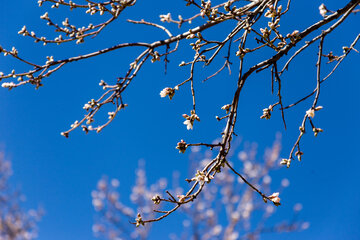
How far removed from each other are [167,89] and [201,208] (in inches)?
298

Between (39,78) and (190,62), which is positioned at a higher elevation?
(190,62)

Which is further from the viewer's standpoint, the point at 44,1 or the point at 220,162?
the point at 44,1

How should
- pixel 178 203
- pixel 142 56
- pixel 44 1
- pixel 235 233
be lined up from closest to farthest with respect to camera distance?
pixel 178 203, pixel 142 56, pixel 44 1, pixel 235 233

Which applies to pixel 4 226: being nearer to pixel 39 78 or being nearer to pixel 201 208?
pixel 201 208

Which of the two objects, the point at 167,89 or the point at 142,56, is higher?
the point at 142,56

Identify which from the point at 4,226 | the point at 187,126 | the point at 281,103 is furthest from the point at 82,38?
the point at 4,226

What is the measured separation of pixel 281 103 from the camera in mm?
2457

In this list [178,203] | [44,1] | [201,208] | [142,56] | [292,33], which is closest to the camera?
[178,203]

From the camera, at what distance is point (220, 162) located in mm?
2275

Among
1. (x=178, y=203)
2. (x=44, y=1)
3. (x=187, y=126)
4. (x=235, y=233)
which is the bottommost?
(x=178, y=203)

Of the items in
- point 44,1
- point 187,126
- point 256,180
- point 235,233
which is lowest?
point 187,126

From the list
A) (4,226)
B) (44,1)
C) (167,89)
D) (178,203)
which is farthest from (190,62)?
(4,226)

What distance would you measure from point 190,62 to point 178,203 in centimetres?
97

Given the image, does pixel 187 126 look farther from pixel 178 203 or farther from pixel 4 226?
pixel 4 226
